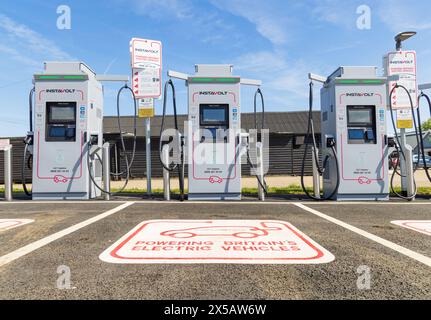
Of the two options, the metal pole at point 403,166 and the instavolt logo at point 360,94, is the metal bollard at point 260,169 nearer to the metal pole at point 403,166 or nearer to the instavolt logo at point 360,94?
the instavolt logo at point 360,94

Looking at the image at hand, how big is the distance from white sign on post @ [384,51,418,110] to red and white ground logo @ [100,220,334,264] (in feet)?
19.6

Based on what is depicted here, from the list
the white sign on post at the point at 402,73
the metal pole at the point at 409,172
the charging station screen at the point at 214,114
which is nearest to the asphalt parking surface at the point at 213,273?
the metal pole at the point at 409,172

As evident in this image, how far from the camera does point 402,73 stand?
816 cm

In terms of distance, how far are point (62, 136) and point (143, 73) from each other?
8.91 feet

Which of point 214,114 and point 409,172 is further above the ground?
point 214,114

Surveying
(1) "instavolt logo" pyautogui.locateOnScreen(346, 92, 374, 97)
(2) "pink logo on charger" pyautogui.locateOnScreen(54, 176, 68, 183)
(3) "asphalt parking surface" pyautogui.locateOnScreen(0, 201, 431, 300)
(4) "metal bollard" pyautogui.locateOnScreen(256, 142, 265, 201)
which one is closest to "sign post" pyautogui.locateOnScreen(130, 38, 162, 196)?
(2) "pink logo on charger" pyautogui.locateOnScreen(54, 176, 68, 183)

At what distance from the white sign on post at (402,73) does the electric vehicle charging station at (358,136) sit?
111cm

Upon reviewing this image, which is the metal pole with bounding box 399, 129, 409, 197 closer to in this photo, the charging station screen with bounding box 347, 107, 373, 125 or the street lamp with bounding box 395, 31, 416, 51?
the charging station screen with bounding box 347, 107, 373, 125

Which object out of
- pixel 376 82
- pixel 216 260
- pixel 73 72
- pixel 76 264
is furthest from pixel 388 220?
pixel 73 72

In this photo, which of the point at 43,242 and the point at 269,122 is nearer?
the point at 43,242

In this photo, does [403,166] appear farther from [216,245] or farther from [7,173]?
[7,173]

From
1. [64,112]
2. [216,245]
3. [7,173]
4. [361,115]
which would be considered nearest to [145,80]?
[64,112]
